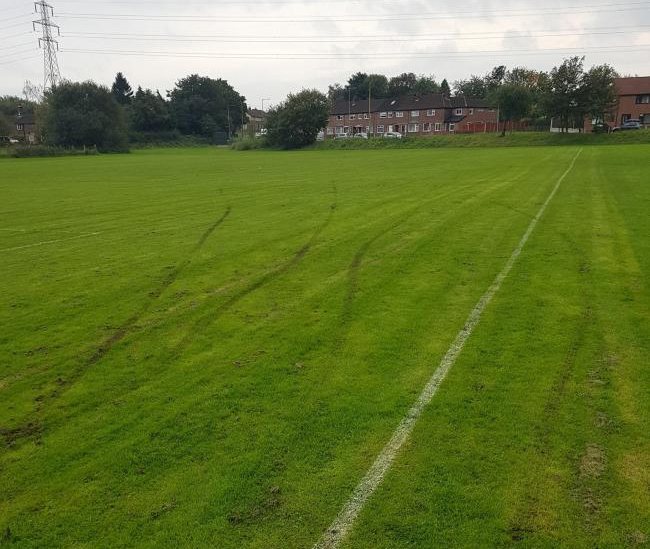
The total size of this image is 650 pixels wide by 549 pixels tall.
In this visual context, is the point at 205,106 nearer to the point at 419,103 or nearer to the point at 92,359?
the point at 419,103

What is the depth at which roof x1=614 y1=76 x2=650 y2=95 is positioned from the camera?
291 ft

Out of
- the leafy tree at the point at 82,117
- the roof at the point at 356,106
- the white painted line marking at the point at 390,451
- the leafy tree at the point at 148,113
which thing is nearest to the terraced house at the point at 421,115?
the roof at the point at 356,106

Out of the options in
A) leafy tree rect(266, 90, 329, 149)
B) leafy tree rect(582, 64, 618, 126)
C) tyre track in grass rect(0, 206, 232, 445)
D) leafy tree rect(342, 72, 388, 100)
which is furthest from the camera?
leafy tree rect(342, 72, 388, 100)

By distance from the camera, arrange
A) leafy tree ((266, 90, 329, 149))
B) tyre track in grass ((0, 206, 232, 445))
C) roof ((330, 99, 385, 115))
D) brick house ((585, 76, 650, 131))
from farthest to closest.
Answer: roof ((330, 99, 385, 115)), leafy tree ((266, 90, 329, 149)), brick house ((585, 76, 650, 131)), tyre track in grass ((0, 206, 232, 445))

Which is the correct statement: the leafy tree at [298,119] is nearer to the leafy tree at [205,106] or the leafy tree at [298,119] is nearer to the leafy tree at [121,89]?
the leafy tree at [205,106]

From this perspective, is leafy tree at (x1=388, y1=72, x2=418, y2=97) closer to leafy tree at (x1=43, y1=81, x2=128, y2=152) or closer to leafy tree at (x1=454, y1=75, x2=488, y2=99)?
leafy tree at (x1=454, y1=75, x2=488, y2=99)

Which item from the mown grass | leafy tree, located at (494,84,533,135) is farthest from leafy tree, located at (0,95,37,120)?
leafy tree, located at (494,84,533,135)

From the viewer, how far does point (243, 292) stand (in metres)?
9.36

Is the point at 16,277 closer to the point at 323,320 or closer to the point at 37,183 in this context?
the point at 323,320

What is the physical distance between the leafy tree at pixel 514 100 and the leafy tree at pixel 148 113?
73962mm

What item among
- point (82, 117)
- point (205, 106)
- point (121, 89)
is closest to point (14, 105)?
point (121, 89)

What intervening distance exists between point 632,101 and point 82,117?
88944mm

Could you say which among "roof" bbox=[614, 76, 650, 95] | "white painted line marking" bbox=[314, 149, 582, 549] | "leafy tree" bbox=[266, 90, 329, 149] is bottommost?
"white painted line marking" bbox=[314, 149, 582, 549]

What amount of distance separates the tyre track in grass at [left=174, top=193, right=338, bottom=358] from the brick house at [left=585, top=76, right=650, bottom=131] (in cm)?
8997
